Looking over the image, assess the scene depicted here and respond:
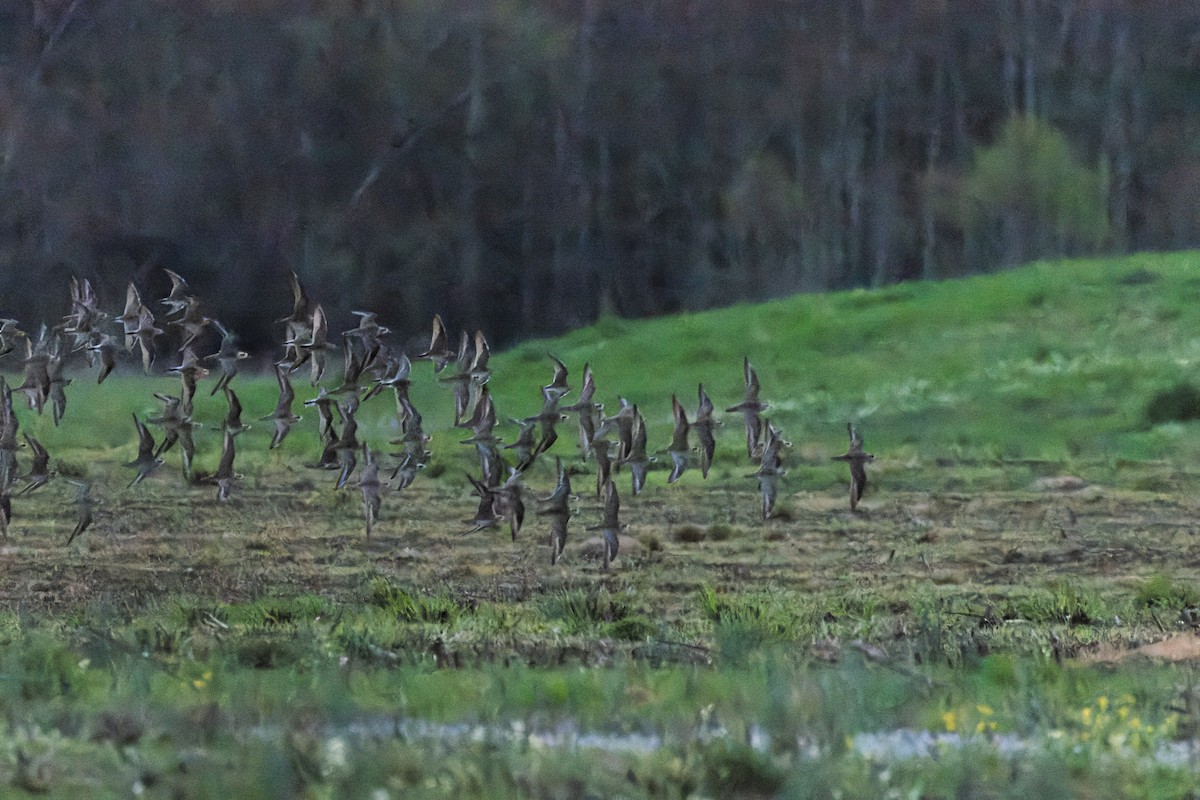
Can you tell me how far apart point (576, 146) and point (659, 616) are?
1166 cm

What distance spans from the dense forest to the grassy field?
338cm

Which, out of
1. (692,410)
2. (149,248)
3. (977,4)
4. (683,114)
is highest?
(977,4)

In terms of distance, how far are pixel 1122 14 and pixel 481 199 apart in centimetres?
735

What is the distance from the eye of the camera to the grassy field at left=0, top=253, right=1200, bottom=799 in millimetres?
4340

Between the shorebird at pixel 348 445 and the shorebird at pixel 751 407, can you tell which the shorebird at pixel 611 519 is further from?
the shorebird at pixel 348 445

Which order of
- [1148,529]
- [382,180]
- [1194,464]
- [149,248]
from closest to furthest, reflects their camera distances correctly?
[1148,529] → [1194,464] → [149,248] → [382,180]

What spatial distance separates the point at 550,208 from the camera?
1822 cm

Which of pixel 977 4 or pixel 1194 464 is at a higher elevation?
pixel 977 4

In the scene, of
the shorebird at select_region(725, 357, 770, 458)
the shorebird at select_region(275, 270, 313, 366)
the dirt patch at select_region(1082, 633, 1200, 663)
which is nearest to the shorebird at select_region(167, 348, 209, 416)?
the shorebird at select_region(275, 270, 313, 366)

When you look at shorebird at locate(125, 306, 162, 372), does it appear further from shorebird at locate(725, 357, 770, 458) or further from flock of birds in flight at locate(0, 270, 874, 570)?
shorebird at locate(725, 357, 770, 458)

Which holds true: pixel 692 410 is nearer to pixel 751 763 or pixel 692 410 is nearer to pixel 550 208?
pixel 550 208

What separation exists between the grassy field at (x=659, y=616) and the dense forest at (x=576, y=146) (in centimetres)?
338

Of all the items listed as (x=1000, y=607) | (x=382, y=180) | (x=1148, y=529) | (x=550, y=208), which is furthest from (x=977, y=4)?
(x=1000, y=607)

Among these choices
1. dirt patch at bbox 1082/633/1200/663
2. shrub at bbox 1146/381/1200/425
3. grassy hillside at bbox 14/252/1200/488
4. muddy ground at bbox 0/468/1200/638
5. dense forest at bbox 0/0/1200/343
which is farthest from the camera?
dense forest at bbox 0/0/1200/343
